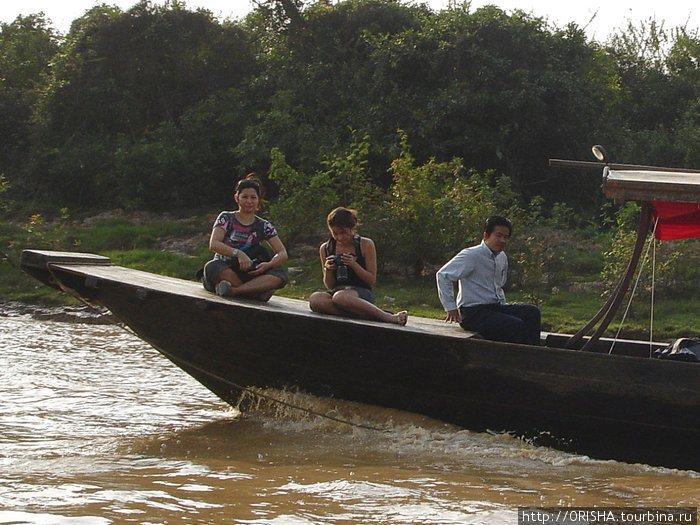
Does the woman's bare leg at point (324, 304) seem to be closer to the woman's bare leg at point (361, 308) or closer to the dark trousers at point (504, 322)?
the woman's bare leg at point (361, 308)

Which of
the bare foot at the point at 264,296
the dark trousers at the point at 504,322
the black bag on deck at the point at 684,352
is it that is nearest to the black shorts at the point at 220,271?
the bare foot at the point at 264,296

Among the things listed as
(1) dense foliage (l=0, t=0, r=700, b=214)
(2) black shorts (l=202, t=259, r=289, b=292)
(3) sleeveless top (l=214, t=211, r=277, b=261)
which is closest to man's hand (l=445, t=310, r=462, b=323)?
(2) black shorts (l=202, t=259, r=289, b=292)

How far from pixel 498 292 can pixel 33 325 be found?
7091 millimetres

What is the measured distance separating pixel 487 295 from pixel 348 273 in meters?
0.95

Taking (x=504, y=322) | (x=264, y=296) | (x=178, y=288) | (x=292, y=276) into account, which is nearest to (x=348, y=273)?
(x=264, y=296)

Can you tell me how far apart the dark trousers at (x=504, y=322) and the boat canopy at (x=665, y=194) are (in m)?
0.97

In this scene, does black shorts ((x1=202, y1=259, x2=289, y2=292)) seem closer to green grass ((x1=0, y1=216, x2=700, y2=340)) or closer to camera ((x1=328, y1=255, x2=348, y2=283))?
camera ((x1=328, y1=255, x2=348, y2=283))

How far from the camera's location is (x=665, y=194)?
195 inches

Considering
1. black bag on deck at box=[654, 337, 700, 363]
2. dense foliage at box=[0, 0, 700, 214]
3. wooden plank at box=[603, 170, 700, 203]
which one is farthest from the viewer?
dense foliage at box=[0, 0, 700, 214]

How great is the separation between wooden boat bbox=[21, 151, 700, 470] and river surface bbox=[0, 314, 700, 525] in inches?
5.7

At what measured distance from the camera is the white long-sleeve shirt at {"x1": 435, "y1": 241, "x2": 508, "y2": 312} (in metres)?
5.90

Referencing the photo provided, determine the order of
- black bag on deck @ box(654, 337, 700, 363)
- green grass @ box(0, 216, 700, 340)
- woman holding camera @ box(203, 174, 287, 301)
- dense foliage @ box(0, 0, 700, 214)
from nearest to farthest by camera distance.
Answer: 1. black bag on deck @ box(654, 337, 700, 363)
2. woman holding camera @ box(203, 174, 287, 301)
3. green grass @ box(0, 216, 700, 340)
4. dense foliage @ box(0, 0, 700, 214)

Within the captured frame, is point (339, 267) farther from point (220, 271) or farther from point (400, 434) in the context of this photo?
point (400, 434)

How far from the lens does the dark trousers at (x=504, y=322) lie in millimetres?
5887
